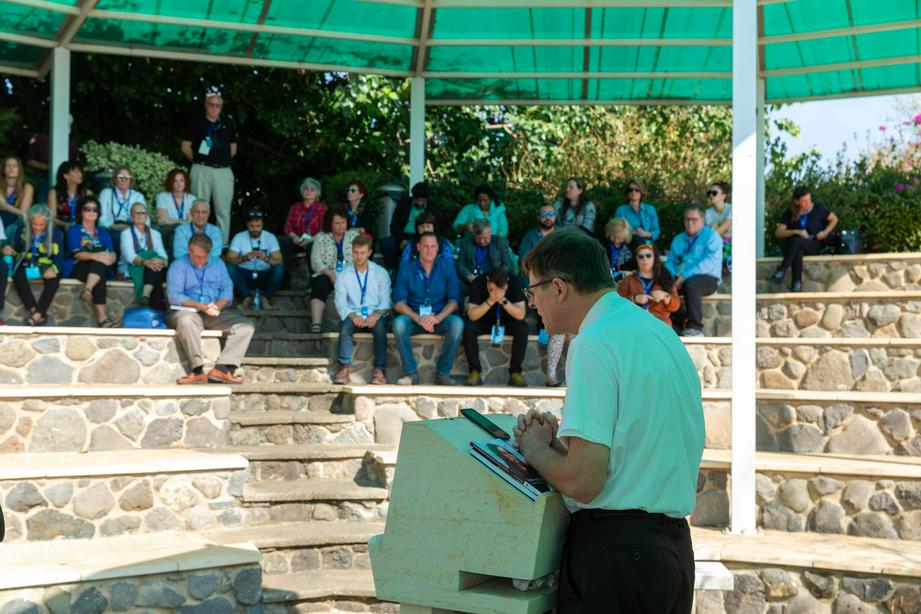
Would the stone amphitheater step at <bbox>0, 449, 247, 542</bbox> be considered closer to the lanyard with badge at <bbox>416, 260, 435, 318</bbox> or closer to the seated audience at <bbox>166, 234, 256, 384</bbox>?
the seated audience at <bbox>166, 234, 256, 384</bbox>

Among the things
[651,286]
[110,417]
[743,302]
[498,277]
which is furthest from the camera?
[651,286]

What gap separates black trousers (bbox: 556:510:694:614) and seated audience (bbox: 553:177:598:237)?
26.6 ft

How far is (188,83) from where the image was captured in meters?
13.0

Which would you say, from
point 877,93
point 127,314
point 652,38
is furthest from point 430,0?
point 877,93

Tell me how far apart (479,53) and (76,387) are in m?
5.47

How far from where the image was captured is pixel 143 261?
29.0 ft

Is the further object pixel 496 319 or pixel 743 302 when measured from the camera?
pixel 496 319

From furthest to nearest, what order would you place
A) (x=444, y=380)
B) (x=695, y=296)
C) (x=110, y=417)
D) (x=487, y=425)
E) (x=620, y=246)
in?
1. (x=620, y=246)
2. (x=695, y=296)
3. (x=444, y=380)
4. (x=110, y=417)
5. (x=487, y=425)

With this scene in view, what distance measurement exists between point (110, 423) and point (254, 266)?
303 cm

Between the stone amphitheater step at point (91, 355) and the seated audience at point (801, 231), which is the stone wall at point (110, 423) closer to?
→ the stone amphitheater step at point (91, 355)

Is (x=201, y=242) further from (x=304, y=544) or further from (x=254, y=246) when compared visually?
(x=304, y=544)

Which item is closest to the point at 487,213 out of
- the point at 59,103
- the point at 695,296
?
the point at 695,296

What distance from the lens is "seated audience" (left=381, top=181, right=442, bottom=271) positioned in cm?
1038

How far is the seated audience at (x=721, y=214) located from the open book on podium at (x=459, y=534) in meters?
8.16
